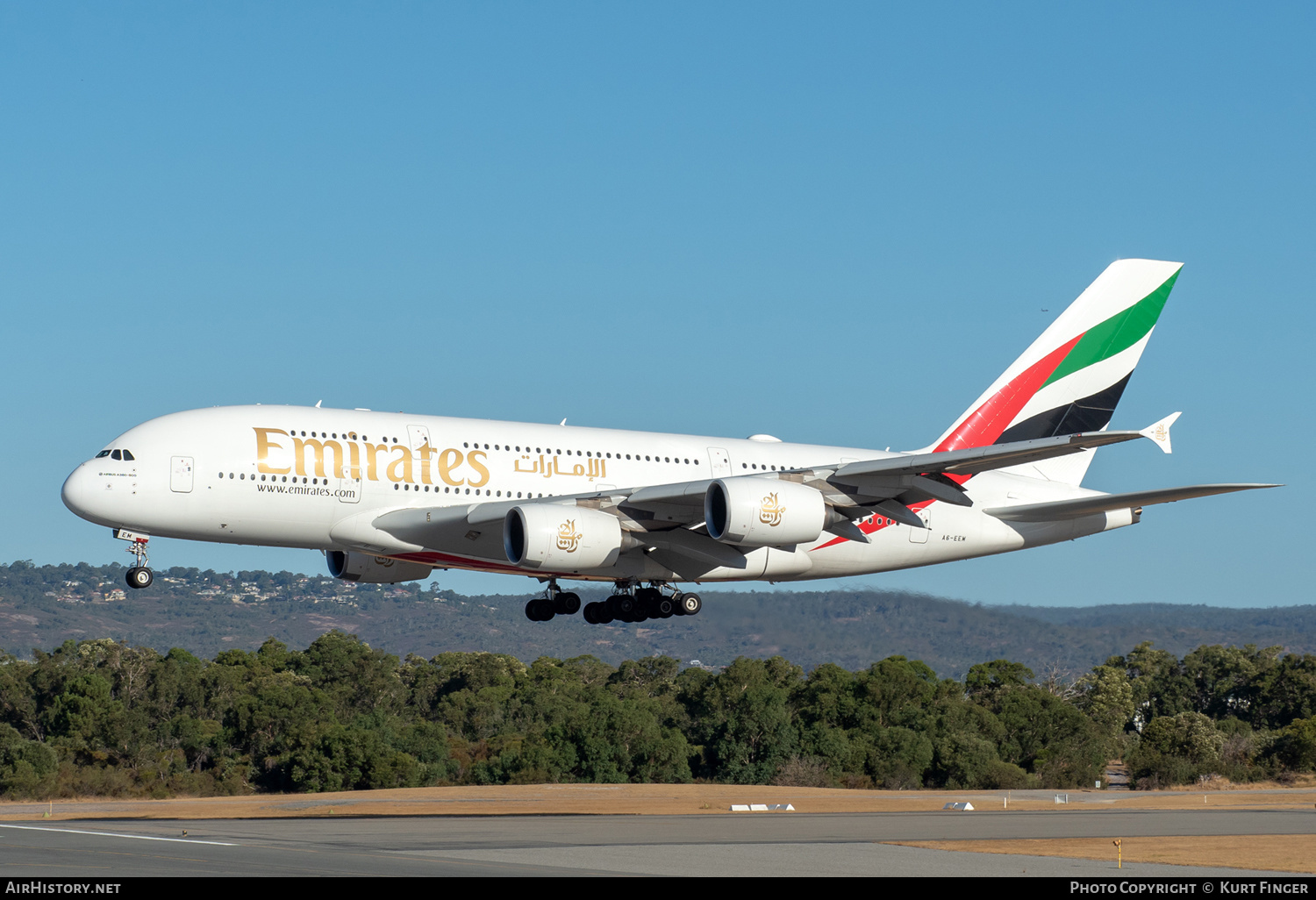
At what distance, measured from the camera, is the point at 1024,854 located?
33.1 metres

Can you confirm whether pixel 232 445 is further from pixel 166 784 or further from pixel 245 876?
pixel 166 784

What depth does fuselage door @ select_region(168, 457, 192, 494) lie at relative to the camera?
37.2 meters

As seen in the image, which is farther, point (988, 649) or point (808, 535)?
point (988, 649)

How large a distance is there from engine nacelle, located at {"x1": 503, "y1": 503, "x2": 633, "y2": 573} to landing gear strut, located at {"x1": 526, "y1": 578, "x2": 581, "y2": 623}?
5.24 metres

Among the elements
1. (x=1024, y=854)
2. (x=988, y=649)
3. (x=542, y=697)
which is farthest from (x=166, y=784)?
(x=1024, y=854)

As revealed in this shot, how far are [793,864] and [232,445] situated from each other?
1714 cm

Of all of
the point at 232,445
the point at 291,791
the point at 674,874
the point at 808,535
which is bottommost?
the point at 291,791

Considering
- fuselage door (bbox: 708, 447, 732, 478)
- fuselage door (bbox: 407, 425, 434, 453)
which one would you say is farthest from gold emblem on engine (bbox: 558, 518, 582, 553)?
fuselage door (bbox: 708, 447, 732, 478)

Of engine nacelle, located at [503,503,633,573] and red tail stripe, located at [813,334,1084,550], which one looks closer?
engine nacelle, located at [503,503,633,573]

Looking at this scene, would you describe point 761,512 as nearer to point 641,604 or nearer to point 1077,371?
point 641,604

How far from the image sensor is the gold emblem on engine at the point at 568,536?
38125 mm

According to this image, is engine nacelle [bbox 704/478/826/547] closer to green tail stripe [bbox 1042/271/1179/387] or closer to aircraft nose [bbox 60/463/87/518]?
green tail stripe [bbox 1042/271/1179/387]
